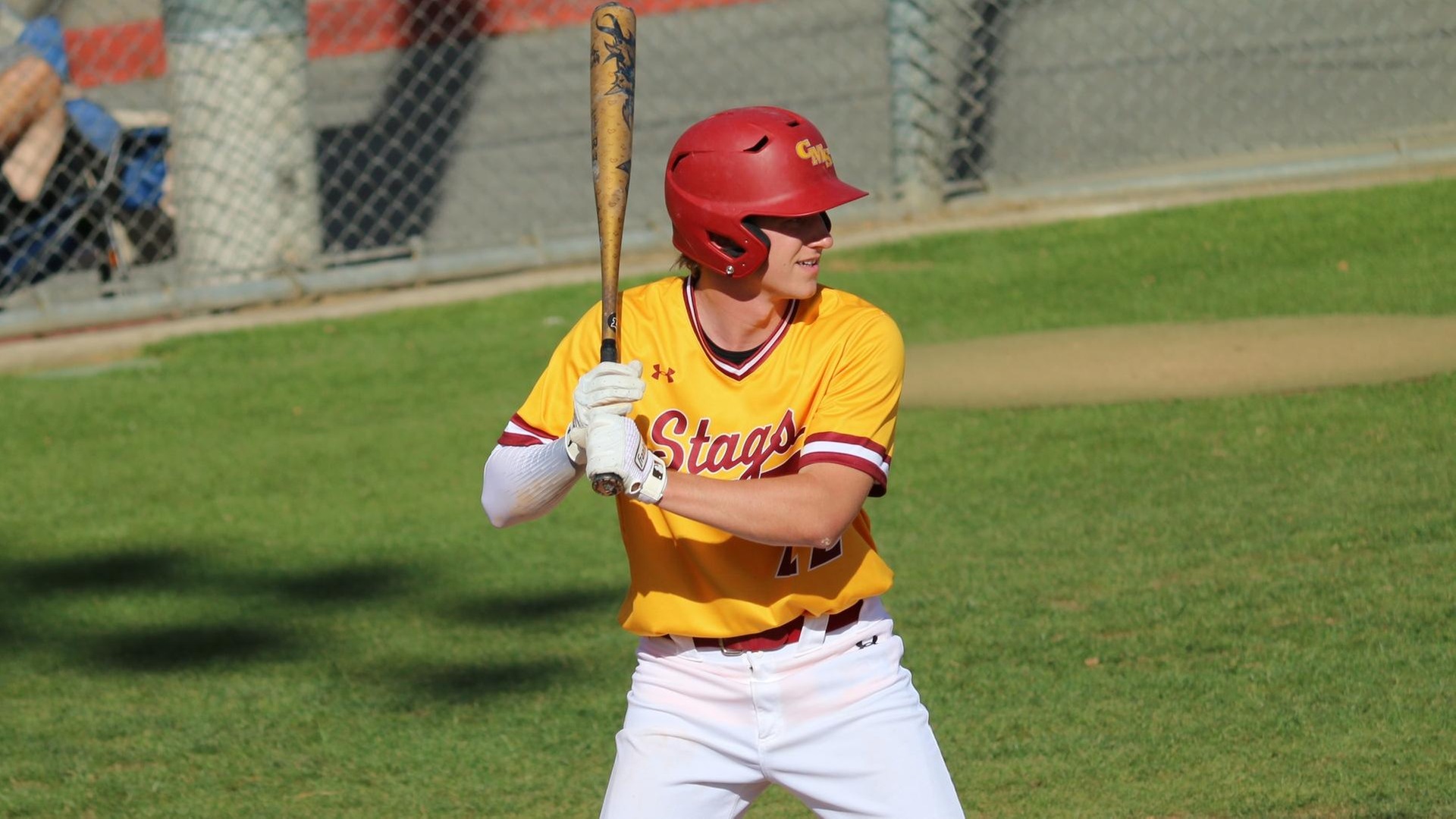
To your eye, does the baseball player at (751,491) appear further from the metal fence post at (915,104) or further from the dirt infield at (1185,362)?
the metal fence post at (915,104)

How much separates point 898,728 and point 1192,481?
3383 mm

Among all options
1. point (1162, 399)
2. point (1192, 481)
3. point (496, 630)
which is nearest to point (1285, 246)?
point (1162, 399)

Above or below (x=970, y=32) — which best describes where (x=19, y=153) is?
below

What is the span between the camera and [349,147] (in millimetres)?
11727

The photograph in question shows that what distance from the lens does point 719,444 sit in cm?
298

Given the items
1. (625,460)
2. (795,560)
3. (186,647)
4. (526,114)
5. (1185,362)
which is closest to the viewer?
(625,460)

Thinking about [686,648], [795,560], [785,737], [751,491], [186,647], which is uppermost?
[751,491]

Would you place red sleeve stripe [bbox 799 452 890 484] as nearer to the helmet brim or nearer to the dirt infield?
the helmet brim

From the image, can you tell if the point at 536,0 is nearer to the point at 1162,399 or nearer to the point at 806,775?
the point at 1162,399

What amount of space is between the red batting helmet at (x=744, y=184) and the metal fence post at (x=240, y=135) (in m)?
6.25

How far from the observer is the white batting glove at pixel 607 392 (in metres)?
2.73

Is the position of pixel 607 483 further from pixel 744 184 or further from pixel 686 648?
pixel 744 184

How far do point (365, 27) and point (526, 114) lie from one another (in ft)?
6.67

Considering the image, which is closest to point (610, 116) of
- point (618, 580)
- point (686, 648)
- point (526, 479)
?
point (526, 479)
